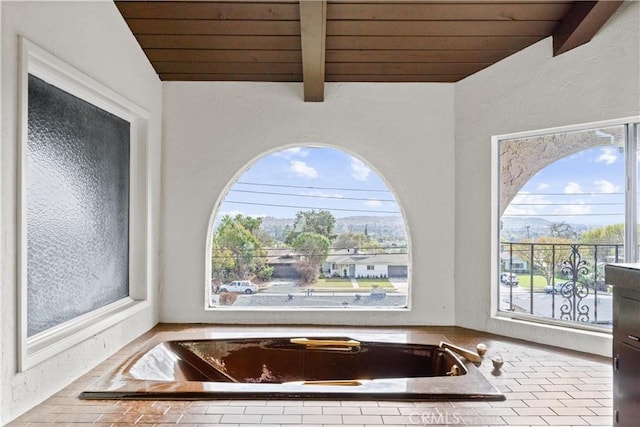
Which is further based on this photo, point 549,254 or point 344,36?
point 549,254

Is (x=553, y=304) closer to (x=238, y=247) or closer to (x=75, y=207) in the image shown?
(x=238, y=247)

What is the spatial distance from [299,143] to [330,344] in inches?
59.7

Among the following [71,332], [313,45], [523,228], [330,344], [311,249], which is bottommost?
[330,344]

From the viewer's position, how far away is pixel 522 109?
3293mm

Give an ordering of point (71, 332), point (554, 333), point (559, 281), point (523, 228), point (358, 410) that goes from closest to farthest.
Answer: point (358, 410)
point (71, 332)
point (554, 333)
point (559, 281)
point (523, 228)

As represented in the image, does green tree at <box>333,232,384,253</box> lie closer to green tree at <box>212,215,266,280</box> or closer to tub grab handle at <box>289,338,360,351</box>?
green tree at <box>212,215,266,280</box>

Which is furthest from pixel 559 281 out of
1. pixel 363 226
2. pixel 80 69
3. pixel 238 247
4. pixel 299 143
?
pixel 80 69

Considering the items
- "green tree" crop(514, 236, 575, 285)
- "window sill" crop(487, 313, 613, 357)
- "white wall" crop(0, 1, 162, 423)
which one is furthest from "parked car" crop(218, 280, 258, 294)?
"green tree" crop(514, 236, 575, 285)

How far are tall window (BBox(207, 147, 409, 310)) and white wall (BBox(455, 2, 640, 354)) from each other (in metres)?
0.51

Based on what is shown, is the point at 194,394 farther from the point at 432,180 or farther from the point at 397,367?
the point at 432,180

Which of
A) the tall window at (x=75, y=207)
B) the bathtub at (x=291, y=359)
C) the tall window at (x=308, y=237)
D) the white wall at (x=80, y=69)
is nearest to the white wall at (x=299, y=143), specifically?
the tall window at (x=308, y=237)

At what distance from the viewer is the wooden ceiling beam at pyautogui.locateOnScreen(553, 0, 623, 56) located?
8.77 ft

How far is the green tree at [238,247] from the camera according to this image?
385 cm

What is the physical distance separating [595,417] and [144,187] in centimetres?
292
